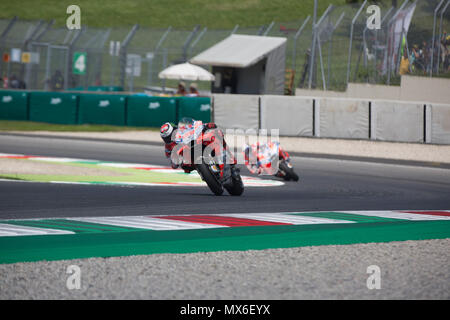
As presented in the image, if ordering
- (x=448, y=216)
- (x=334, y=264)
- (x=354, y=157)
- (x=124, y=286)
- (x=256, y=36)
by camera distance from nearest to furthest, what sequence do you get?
1. (x=124, y=286)
2. (x=334, y=264)
3. (x=448, y=216)
4. (x=354, y=157)
5. (x=256, y=36)

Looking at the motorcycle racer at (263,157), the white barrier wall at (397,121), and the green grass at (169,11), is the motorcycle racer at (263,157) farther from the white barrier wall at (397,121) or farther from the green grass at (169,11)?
the green grass at (169,11)

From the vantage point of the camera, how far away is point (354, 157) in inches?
744

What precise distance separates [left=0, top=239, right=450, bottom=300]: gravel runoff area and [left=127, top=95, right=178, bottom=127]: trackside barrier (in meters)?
18.5

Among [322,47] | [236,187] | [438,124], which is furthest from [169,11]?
[236,187]

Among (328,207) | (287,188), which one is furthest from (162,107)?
(328,207)

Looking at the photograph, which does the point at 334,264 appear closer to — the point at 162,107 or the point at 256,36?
the point at 162,107

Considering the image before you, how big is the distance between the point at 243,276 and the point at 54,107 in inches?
871

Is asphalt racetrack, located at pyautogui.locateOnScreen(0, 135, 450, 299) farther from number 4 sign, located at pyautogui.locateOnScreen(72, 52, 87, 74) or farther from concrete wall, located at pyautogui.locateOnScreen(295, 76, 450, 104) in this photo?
number 4 sign, located at pyautogui.locateOnScreen(72, 52, 87, 74)

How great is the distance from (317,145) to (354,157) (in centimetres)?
275

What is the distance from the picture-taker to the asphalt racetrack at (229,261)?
5160 millimetres

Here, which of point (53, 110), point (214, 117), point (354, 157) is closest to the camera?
point (354, 157)

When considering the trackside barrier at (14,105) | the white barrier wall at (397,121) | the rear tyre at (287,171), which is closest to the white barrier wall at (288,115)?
the white barrier wall at (397,121)

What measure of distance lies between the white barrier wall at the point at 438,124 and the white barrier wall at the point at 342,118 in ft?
6.10

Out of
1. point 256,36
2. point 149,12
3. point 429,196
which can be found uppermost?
point 149,12
